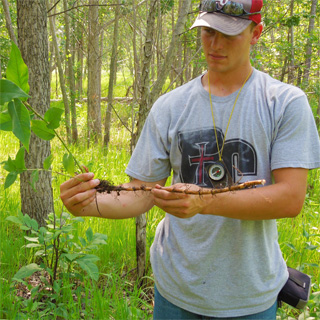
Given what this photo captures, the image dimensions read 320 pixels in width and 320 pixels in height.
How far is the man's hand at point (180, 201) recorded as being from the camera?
1206 mm

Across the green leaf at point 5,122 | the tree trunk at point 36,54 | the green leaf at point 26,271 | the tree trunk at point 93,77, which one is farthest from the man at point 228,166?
the tree trunk at point 93,77

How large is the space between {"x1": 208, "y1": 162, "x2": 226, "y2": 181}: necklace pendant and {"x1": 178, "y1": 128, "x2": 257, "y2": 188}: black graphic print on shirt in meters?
0.01

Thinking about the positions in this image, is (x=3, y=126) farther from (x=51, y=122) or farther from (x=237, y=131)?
(x=237, y=131)

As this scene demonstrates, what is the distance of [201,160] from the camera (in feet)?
4.66

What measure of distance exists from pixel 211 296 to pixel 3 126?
930 mm

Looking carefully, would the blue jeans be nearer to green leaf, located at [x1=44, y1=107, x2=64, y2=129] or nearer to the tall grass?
the tall grass

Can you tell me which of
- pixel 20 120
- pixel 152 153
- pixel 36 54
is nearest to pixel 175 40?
pixel 36 54

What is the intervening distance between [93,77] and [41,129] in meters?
5.96

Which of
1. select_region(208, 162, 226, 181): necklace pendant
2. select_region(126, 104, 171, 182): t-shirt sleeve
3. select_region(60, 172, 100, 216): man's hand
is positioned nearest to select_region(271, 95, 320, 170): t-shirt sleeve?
select_region(208, 162, 226, 181): necklace pendant

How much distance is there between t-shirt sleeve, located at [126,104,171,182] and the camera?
1.49 metres

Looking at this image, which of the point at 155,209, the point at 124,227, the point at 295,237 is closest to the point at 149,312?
the point at 124,227

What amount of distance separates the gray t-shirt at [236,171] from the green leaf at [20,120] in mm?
626

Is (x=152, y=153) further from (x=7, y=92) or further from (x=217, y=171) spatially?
(x=7, y=92)

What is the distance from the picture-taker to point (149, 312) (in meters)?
2.57
